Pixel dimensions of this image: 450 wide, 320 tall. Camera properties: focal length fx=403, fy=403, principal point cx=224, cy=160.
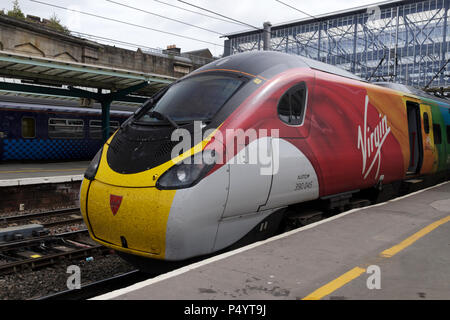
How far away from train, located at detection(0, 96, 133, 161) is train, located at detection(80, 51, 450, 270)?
1298 cm

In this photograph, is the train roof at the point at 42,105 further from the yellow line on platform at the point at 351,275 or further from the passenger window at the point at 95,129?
the yellow line on platform at the point at 351,275

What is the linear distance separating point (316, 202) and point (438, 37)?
47886 mm

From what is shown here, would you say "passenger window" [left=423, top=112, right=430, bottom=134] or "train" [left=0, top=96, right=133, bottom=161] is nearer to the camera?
"passenger window" [left=423, top=112, right=430, bottom=134]

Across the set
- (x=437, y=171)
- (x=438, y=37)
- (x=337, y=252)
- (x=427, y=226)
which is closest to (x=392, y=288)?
(x=337, y=252)

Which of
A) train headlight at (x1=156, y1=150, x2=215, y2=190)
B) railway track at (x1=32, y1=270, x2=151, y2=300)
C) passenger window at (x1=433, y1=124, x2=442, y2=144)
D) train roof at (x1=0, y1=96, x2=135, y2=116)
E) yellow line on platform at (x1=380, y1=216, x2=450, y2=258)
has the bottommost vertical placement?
railway track at (x1=32, y1=270, x2=151, y2=300)

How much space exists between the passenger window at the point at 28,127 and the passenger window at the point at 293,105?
14.6 metres

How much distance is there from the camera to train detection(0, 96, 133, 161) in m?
16.5

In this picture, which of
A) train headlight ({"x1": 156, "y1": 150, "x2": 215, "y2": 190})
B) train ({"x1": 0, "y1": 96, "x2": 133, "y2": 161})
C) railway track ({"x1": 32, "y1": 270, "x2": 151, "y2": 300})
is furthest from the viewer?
train ({"x1": 0, "y1": 96, "x2": 133, "y2": 161})

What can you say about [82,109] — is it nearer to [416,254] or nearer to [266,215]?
[266,215]

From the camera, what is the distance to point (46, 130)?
56.9 feet

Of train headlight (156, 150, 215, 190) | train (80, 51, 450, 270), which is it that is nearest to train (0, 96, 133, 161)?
train (80, 51, 450, 270)

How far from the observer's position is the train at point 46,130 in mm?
16500

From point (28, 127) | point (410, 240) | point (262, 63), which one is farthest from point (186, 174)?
point (28, 127)

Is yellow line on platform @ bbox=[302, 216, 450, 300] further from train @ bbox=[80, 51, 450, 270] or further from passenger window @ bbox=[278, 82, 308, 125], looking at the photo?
passenger window @ bbox=[278, 82, 308, 125]
